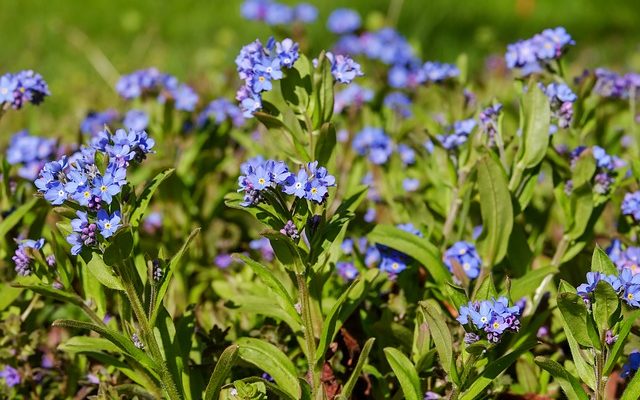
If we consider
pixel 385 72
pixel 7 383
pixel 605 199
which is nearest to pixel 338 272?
pixel 605 199

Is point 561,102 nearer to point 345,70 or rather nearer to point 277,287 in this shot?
point 345,70

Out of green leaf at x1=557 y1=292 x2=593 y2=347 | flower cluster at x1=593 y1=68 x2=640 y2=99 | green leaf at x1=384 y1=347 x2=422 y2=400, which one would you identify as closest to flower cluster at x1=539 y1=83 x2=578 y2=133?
flower cluster at x1=593 y1=68 x2=640 y2=99

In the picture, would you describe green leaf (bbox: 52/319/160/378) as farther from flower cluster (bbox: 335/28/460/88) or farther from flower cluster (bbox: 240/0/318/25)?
flower cluster (bbox: 240/0/318/25)

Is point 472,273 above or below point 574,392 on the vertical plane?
above

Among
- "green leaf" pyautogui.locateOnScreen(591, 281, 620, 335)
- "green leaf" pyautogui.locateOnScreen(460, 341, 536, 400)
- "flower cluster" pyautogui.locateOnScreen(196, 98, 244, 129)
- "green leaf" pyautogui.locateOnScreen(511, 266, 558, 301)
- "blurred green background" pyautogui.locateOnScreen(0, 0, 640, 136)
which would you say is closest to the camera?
"green leaf" pyautogui.locateOnScreen(591, 281, 620, 335)

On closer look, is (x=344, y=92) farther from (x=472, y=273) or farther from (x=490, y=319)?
(x=490, y=319)

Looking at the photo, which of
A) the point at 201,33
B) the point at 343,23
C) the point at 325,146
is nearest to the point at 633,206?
the point at 325,146
